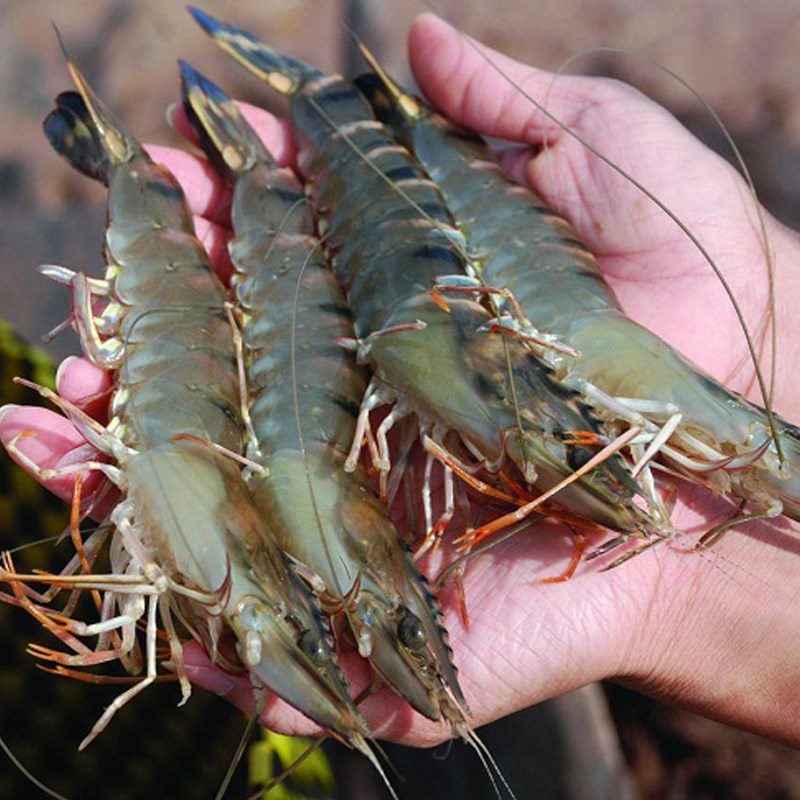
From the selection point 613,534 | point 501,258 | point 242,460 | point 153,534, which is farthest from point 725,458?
point 153,534

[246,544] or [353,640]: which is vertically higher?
[246,544]

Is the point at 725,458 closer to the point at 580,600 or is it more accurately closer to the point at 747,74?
the point at 580,600

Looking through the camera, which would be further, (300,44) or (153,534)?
(300,44)

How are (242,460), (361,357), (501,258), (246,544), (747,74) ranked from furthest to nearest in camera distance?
(747,74), (501,258), (361,357), (242,460), (246,544)

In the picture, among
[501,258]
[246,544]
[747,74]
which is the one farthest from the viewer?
[747,74]

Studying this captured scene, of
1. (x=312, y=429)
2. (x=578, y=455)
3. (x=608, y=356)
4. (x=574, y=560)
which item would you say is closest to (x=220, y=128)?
(x=312, y=429)

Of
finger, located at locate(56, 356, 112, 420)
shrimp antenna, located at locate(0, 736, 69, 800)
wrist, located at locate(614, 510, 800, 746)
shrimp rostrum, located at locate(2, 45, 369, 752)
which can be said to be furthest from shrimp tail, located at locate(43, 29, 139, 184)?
wrist, located at locate(614, 510, 800, 746)

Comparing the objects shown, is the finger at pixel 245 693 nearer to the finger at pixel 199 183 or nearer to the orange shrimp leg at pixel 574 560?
the orange shrimp leg at pixel 574 560
